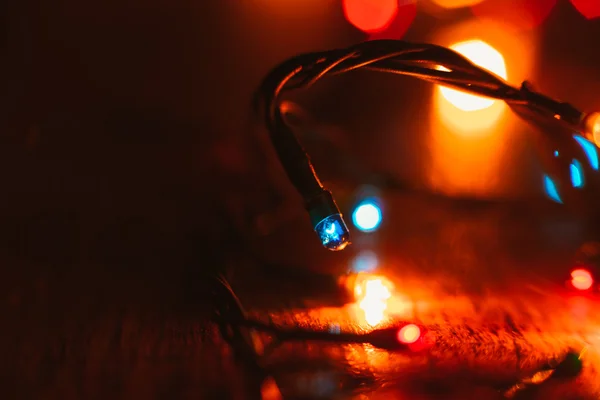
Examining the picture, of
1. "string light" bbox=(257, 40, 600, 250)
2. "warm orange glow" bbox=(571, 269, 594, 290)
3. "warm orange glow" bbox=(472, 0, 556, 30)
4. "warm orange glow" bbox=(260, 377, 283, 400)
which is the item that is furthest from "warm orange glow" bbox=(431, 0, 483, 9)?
"warm orange glow" bbox=(260, 377, 283, 400)

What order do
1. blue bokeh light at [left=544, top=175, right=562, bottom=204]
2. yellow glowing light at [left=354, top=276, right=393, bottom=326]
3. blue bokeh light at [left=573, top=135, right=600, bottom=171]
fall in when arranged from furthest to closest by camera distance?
1. blue bokeh light at [left=544, top=175, right=562, bottom=204]
2. blue bokeh light at [left=573, top=135, right=600, bottom=171]
3. yellow glowing light at [left=354, top=276, right=393, bottom=326]

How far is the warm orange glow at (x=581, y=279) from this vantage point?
2.31 ft

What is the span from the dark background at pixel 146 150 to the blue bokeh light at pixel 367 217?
0.07 m

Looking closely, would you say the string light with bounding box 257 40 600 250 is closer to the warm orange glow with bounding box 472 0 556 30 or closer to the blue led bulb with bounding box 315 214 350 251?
the blue led bulb with bounding box 315 214 350 251

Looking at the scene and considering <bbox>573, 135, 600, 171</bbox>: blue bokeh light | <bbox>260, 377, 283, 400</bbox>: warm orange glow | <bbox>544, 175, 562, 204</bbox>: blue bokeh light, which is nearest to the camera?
<bbox>260, 377, 283, 400</bbox>: warm orange glow

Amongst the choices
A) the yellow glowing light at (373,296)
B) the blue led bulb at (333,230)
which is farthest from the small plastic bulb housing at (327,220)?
the yellow glowing light at (373,296)

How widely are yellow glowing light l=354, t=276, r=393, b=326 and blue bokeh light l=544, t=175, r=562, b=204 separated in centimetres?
31

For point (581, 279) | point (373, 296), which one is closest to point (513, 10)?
point (581, 279)

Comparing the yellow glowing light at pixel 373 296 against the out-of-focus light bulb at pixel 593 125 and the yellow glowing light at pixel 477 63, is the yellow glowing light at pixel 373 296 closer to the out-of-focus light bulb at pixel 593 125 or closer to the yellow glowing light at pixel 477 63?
the out-of-focus light bulb at pixel 593 125

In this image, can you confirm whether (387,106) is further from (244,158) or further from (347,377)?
(347,377)

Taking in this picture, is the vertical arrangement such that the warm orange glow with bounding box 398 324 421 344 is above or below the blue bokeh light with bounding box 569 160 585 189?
below

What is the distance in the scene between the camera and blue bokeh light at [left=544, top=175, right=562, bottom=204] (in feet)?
2.62

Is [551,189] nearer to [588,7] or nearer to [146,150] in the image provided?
[588,7]

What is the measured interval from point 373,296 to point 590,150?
33 cm
